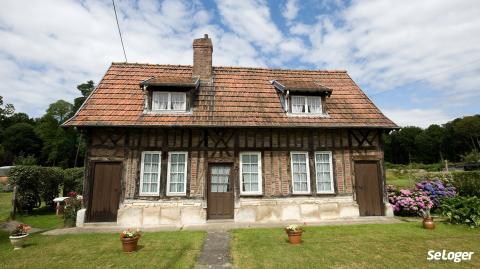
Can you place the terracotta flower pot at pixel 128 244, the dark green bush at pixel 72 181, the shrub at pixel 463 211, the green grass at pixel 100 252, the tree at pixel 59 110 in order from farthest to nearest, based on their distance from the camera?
1. the tree at pixel 59 110
2. the dark green bush at pixel 72 181
3. the shrub at pixel 463 211
4. the terracotta flower pot at pixel 128 244
5. the green grass at pixel 100 252

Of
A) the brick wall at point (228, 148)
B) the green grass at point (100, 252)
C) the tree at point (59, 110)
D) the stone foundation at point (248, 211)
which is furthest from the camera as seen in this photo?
the tree at point (59, 110)

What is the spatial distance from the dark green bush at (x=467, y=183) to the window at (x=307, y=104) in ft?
29.8

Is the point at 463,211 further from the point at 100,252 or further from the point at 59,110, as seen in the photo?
the point at 59,110

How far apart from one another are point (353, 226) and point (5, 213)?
1622 cm

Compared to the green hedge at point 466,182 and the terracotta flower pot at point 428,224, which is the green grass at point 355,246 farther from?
the green hedge at point 466,182

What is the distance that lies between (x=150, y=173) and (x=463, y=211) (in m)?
12.0

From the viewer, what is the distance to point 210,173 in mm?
11312

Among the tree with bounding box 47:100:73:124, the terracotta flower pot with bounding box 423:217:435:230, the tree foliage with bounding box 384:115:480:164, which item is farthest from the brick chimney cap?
the tree foliage with bounding box 384:115:480:164

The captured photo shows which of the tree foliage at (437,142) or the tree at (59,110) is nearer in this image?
the tree at (59,110)

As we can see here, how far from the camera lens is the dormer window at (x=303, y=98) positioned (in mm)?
12281

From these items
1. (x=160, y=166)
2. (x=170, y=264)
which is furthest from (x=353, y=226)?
(x=160, y=166)

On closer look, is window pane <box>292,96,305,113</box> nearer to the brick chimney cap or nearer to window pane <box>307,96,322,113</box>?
window pane <box>307,96,322,113</box>

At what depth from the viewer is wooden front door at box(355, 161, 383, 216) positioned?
11.7 metres

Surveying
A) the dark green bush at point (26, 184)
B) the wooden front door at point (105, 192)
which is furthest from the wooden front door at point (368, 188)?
the dark green bush at point (26, 184)
